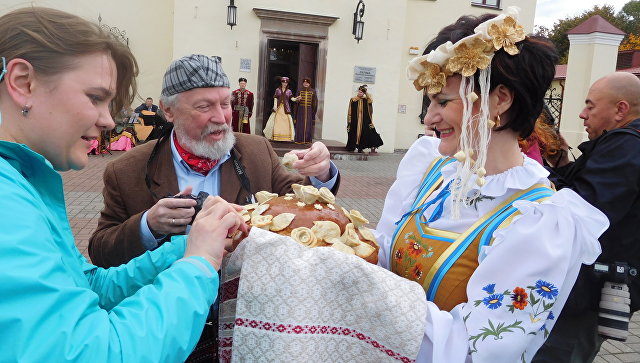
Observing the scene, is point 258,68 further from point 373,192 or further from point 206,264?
point 206,264

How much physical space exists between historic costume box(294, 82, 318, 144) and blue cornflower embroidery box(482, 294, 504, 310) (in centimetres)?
1402

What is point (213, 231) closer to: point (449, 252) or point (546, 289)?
point (449, 252)

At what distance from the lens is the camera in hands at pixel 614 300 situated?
7.17 ft

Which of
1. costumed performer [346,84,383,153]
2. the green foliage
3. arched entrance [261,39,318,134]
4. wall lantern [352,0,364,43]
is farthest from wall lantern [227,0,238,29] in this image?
the green foliage

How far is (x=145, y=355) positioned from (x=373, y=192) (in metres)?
8.56

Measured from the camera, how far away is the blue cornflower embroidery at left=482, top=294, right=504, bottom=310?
139 centimetres

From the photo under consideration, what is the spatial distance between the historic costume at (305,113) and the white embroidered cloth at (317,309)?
46.1ft

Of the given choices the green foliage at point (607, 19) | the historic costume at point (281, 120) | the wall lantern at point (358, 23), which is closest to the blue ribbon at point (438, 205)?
the historic costume at point (281, 120)

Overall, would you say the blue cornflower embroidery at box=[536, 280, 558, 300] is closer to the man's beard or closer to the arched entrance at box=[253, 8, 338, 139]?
the man's beard

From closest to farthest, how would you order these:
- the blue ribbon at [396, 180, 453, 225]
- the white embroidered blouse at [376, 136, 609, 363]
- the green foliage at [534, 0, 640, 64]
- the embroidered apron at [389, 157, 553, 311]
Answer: the white embroidered blouse at [376, 136, 609, 363], the embroidered apron at [389, 157, 553, 311], the blue ribbon at [396, 180, 453, 225], the green foliage at [534, 0, 640, 64]

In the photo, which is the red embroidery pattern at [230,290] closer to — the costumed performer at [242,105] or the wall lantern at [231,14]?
the costumed performer at [242,105]

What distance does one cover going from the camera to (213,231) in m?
1.27

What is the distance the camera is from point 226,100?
2326mm

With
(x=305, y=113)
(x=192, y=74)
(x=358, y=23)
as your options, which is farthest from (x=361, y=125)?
(x=192, y=74)
